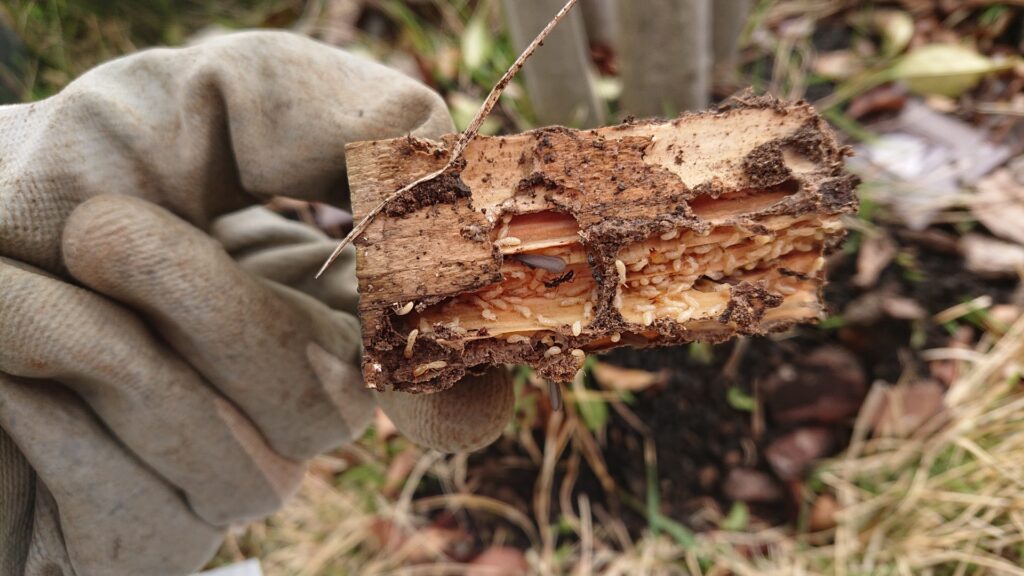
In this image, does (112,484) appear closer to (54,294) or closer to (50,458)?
(50,458)

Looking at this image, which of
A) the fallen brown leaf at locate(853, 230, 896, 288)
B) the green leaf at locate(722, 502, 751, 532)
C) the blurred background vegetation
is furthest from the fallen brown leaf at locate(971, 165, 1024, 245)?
the green leaf at locate(722, 502, 751, 532)

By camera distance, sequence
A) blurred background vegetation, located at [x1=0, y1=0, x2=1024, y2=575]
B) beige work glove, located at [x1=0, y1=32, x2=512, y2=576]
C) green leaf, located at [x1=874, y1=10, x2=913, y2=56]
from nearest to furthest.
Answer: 1. beige work glove, located at [x1=0, y1=32, x2=512, y2=576]
2. blurred background vegetation, located at [x1=0, y1=0, x2=1024, y2=575]
3. green leaf, located at [x1=874, y1=10, x2=913, y2=56]

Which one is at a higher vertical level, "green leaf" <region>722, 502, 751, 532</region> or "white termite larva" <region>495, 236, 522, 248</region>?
"white termite larva" <region>495, 236, 522, 248</region>

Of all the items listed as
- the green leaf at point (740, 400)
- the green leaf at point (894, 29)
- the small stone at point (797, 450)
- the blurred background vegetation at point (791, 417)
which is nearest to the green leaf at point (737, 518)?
the blurred background vegetation at point (791, 417)

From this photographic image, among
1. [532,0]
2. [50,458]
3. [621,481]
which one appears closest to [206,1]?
[532,0]

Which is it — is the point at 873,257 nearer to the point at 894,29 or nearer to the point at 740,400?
the point at 740,400

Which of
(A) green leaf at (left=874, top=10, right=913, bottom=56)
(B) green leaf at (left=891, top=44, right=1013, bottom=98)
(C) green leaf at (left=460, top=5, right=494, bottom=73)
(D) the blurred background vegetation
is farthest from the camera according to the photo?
(C) green leaf at (left=460, top=5, right=494, bottom=73)

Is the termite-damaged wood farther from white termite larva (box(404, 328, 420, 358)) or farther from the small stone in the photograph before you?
the small stone
